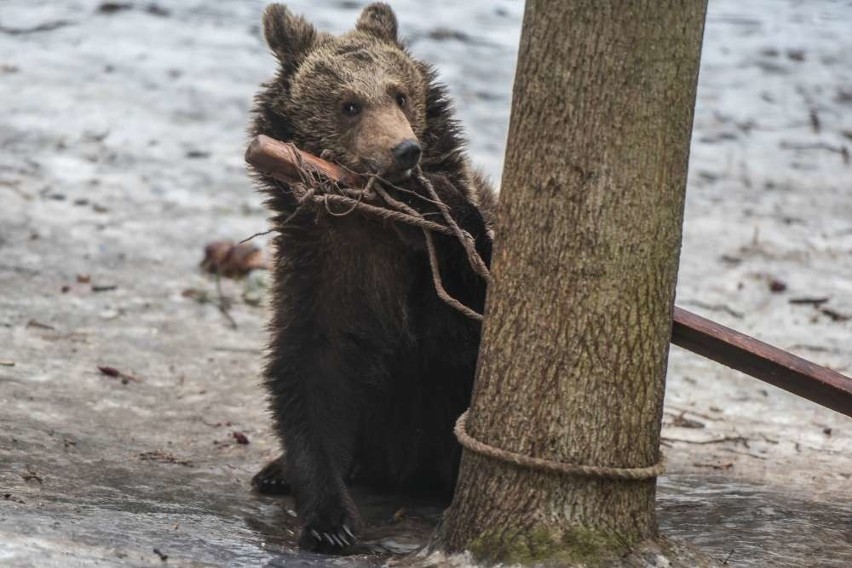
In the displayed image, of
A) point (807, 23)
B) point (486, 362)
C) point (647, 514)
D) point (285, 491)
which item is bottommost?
point (285, 491)

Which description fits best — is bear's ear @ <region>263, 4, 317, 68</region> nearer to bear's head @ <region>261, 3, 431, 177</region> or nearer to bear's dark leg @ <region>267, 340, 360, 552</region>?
bear's head @ <region>261, 3, 431, 177</region>

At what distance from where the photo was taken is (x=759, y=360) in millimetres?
3842

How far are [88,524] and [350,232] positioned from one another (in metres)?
1.46

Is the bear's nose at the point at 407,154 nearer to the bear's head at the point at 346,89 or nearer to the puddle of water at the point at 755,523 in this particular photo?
the bear's head at the point at 346,89

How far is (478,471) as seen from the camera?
11.5ft

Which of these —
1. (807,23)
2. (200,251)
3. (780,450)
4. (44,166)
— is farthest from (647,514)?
(807,23)

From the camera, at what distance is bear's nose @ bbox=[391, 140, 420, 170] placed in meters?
4.19

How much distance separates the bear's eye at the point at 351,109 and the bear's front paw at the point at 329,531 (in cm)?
150

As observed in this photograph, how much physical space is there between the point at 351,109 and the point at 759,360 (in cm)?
183

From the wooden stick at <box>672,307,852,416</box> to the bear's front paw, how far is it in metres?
1.30

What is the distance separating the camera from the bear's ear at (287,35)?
16.5ft

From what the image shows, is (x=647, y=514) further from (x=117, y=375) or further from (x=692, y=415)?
(x=117, y=375)

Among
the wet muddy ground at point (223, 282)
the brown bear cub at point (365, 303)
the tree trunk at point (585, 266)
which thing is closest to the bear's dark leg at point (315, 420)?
the brown bear cub at point (365, 303)

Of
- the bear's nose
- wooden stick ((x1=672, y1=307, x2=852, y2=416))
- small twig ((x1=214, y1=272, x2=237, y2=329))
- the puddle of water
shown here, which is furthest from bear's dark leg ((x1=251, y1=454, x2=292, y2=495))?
small twig ((x1=214, y1=272, x2=237, y2=329))
